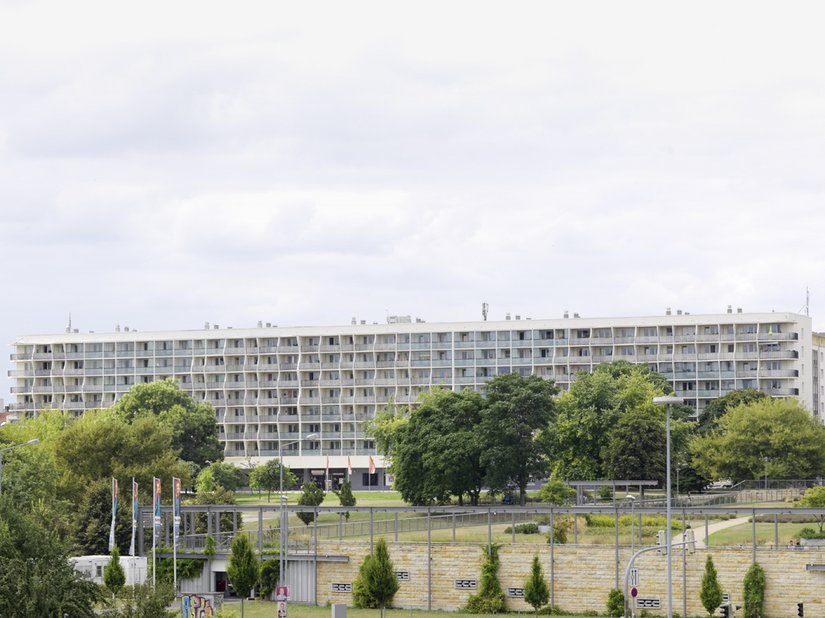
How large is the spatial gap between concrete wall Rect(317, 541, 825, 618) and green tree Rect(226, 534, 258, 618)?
14.0ft

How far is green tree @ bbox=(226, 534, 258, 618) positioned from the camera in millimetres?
76875

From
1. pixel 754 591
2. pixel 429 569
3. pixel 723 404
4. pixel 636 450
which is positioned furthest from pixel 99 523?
pixel 723 404

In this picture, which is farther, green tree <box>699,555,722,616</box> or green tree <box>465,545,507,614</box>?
green tree <box>465,545,507,614</box>

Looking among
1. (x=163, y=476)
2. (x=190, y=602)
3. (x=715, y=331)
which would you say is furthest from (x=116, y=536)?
(x=715, y=331)

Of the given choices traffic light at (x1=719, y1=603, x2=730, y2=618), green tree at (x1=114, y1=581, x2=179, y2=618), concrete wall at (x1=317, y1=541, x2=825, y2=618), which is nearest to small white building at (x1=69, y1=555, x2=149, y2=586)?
concrete wall at (x1=317, y1=541, x2=825, y2=618)

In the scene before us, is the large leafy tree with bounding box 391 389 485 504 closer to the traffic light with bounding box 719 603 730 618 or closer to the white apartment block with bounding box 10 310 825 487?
the traffic light with bounding box 719 603 730 618

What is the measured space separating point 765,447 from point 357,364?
229 ft

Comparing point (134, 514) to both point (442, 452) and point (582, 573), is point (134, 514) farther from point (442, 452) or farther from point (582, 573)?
point (442, 452)

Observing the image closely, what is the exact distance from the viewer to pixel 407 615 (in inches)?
2918

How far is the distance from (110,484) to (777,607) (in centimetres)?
4398

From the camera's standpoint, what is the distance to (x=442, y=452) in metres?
117

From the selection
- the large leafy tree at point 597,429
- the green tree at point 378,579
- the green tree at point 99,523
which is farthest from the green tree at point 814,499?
the green tree at point 99,523

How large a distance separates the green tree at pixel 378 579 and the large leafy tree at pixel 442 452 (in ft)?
129

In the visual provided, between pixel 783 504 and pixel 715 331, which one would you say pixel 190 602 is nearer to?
pixel 783 504
